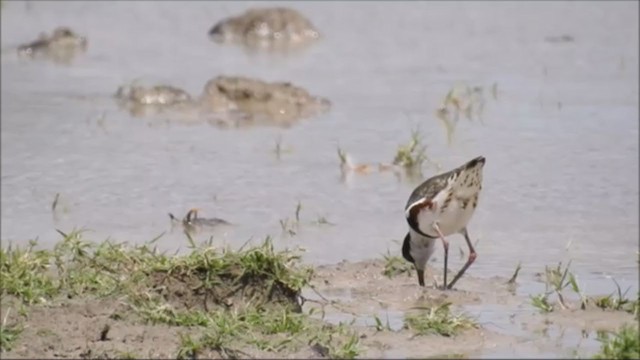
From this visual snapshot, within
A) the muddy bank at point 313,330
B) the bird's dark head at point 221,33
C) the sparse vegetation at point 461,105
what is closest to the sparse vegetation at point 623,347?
the muddy bank at point 313,330

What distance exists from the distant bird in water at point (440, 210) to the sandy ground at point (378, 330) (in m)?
0.43

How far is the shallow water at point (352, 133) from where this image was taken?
36.7 ft

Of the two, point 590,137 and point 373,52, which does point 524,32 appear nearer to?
point 373,52

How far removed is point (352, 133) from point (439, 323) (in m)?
6.49

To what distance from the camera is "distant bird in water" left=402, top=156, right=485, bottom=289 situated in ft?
31.3

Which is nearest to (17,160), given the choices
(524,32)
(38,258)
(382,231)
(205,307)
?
(382,231)

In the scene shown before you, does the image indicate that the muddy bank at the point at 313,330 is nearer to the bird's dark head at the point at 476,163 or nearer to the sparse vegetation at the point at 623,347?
the sparse vegetation at the point at 623,347

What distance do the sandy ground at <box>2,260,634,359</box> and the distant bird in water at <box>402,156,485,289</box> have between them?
1.41 ft

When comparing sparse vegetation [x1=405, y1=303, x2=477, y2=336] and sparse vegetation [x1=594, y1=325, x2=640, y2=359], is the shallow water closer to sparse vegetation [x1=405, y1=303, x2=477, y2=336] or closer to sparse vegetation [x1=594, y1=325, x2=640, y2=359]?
sparse vegetation [x1=405, y1=303, x2=477, y2=336]

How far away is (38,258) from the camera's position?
352 inches

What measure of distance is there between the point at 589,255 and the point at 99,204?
11.5 ft

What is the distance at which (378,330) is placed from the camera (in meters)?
8.12

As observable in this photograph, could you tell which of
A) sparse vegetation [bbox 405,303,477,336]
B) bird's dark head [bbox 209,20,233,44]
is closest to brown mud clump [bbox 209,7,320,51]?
bird's dark head [bbox 209,20,233,44]

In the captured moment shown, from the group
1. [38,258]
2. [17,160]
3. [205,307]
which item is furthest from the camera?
[17,160]
